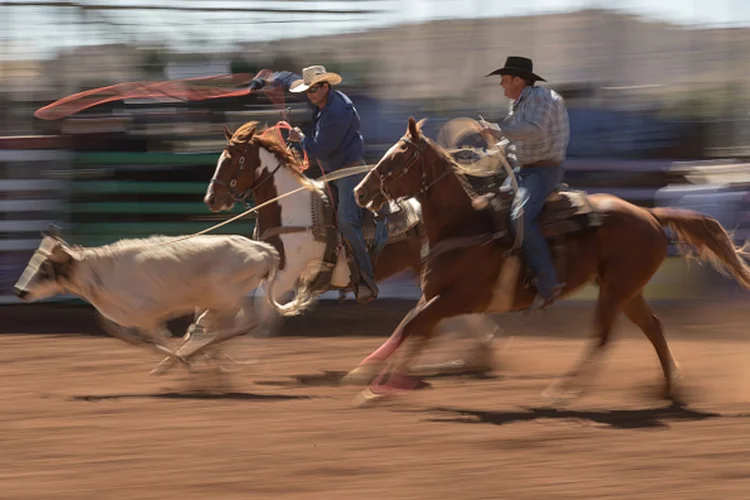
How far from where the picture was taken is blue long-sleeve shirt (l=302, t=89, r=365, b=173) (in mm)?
8500

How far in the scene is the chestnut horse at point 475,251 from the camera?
7387 millimetres

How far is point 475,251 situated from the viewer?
24.3 ft

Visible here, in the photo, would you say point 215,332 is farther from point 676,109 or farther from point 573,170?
point 676,109

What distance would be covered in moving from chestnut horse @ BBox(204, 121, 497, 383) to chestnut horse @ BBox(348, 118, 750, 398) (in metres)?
1.15

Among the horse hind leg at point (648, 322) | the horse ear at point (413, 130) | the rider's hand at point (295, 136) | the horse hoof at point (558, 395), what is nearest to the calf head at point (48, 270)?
the rider's hand at point (295, 136)

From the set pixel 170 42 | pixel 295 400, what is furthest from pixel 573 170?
pixel 295 400

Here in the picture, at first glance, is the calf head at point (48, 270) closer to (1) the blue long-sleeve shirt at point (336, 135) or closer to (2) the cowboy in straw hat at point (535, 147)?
(1) the blue long-sleeve shirt at point (336, 135)

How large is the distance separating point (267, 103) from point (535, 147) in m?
6.29

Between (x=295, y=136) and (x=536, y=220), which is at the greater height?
(x=295, y=136)

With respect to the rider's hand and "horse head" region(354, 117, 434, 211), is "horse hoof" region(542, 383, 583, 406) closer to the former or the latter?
"horse head" region(354, 117, 434, 211)

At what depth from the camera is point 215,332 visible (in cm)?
Answer: 779

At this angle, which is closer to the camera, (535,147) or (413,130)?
(535,147)

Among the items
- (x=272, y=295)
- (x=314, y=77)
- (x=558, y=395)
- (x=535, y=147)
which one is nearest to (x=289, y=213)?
(x=272, y=295)

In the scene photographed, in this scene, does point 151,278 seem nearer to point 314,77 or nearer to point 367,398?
point 367,398
